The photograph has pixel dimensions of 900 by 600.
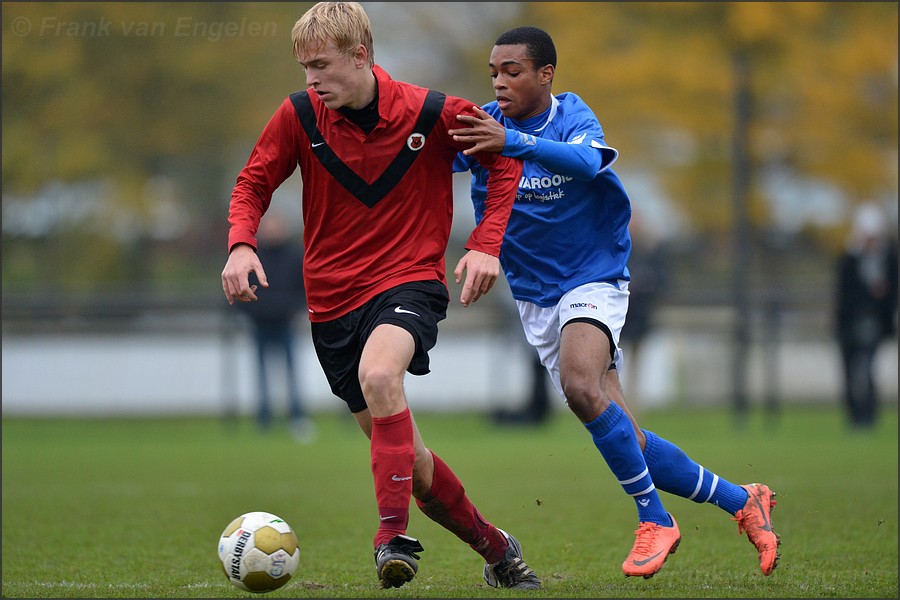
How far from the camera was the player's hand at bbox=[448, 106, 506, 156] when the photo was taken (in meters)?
4.89

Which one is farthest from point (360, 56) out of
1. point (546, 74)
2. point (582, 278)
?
point (582, 278)

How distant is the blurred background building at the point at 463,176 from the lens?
15.4 m

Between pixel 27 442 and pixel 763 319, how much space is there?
8.37m

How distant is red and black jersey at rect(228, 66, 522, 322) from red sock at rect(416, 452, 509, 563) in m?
0.78

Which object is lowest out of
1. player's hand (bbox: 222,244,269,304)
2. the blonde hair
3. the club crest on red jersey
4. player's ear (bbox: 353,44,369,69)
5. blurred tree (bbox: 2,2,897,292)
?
player's hand (bbox: 222,244,269,304)

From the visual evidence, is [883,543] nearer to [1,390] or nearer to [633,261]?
[633,261]

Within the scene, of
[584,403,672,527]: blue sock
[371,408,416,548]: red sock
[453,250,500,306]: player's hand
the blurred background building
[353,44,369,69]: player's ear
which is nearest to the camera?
[371,408,416,548]: red sock

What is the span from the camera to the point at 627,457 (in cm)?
518

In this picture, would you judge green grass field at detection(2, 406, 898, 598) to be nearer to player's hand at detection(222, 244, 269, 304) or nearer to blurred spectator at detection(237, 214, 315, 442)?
blurred spectator at detection(237, 214, 315, 442)

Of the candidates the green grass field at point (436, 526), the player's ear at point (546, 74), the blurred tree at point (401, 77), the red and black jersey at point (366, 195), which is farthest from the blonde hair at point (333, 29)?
the blurred tree at point (401, 77)

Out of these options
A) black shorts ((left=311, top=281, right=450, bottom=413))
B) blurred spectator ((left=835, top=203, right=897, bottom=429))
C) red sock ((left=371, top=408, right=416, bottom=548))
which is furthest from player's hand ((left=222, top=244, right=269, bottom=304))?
blurred spectator ((left=835, top=203, right=897, bottom=429))

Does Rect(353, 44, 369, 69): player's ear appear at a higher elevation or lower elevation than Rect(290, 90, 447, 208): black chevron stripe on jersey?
higher

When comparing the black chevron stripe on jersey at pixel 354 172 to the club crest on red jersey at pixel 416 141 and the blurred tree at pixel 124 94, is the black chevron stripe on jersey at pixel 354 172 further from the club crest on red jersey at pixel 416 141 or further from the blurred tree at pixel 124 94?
the blurred tree at pixel 124 94

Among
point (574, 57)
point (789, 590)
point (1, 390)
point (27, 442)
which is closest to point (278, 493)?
point (789, 590)
